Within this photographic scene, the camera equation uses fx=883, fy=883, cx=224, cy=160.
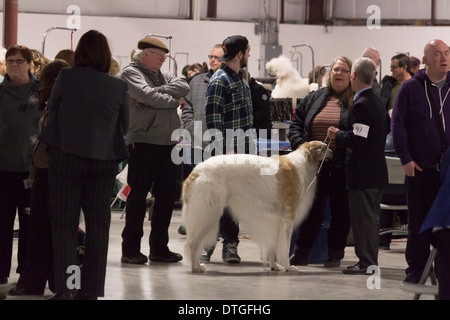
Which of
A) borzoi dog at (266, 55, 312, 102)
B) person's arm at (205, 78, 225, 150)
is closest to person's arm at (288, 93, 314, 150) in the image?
person's arm at (205, 78, 225, 150)

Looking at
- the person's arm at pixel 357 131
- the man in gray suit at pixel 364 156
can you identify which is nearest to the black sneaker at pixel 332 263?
the man in gray suit at pixel 364 156

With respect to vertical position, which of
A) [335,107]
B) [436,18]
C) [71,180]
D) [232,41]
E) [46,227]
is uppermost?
[436,18]

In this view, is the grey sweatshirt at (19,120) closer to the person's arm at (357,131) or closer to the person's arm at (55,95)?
the person's arm at (55,95)

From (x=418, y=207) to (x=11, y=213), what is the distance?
2.50 m

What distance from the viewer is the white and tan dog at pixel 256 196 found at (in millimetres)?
6004

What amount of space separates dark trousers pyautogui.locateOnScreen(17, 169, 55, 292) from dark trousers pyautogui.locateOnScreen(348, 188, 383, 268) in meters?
2.18

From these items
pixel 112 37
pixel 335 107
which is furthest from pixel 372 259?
pixel 112 37

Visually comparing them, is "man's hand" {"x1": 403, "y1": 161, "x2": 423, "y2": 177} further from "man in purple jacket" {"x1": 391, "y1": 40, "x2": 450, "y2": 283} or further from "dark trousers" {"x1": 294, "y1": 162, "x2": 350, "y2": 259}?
"dark trousers" {"x1": 294, "y1": 162, "x2": 350, "y2": 259}

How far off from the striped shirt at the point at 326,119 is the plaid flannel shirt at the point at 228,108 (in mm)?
455

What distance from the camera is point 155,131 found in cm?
630

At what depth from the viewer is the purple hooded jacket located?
539cm

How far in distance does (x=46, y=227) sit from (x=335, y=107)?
7.82 feet

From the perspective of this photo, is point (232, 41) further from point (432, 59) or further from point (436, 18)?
point (436, 18)

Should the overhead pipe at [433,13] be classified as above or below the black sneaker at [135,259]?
above
